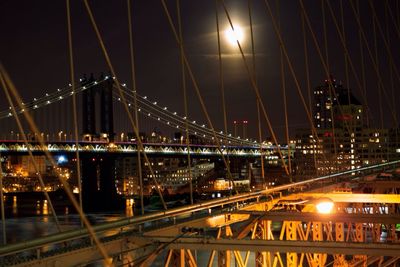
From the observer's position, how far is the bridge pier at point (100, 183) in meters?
52.7

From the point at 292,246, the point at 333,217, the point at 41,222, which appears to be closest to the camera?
the point at 292,246

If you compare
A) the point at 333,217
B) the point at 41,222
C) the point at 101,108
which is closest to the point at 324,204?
the point at 333,217

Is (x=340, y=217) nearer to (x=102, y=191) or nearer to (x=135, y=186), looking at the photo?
(x=102, y=191)

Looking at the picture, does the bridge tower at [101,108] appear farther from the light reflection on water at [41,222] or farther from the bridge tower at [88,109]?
the light reflection on water at [41,222]

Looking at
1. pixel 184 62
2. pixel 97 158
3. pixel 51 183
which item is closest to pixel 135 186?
pixel 51 183

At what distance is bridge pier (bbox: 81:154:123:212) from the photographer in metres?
52.7

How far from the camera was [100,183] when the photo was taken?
55.2 metres

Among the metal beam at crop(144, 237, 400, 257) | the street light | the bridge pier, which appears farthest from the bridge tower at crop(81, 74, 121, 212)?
the metal beam at crop(144, 237, 400, 257)

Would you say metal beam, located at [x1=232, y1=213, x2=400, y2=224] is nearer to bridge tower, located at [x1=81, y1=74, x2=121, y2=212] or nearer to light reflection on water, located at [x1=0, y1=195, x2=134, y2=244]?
light reflection on water, located at [x1=0, y1=195, x2=134, y2=244]

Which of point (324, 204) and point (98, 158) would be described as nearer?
point (324, 204)

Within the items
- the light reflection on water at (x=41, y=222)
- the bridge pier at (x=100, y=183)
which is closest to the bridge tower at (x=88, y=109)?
the bridge pier at (x=100, y=183)

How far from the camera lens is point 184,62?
9.38 metres

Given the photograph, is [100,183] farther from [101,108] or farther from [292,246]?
[292,246]

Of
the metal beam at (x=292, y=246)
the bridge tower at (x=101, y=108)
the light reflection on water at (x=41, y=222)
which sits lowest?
the light reflection on water at (x=41, y=222)
